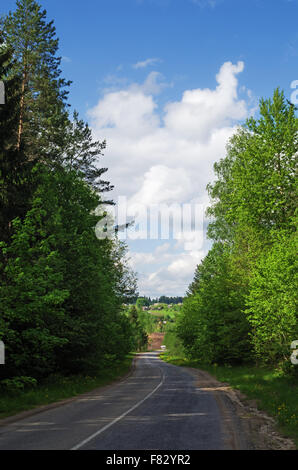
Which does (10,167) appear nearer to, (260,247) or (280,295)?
(280,295)

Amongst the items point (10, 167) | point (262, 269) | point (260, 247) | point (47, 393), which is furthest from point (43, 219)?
point (260, 247)

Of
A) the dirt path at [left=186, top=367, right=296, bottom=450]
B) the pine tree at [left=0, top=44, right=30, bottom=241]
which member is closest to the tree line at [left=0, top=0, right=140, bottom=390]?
the pine tree at [left=0, top=44, right=30, bottom=241]

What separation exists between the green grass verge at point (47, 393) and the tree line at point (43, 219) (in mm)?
833

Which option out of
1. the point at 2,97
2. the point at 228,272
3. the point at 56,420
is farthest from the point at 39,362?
the point at 228,272

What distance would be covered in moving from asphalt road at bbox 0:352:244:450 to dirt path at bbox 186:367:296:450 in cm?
28

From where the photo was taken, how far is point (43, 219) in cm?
2323

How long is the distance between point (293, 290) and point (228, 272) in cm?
1517

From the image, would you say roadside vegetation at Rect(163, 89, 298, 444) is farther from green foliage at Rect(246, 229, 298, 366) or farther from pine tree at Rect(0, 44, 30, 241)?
pine tree at Rect(0, 44, 30, 241)

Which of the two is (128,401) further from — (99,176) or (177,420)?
(99,176)

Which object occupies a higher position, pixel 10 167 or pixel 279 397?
pixel 10 167

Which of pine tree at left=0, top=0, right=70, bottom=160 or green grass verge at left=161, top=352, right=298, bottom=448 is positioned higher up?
pine tree at left=0, top=0, right=70, bottom=160

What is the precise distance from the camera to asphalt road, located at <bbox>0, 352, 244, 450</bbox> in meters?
9.10

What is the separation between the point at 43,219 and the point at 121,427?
14663mm

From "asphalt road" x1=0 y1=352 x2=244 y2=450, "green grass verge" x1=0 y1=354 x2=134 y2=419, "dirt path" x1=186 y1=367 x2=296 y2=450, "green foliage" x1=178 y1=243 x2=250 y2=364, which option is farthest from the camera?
"green foliage" x1=178 y1=243 x2=250 y2=364
